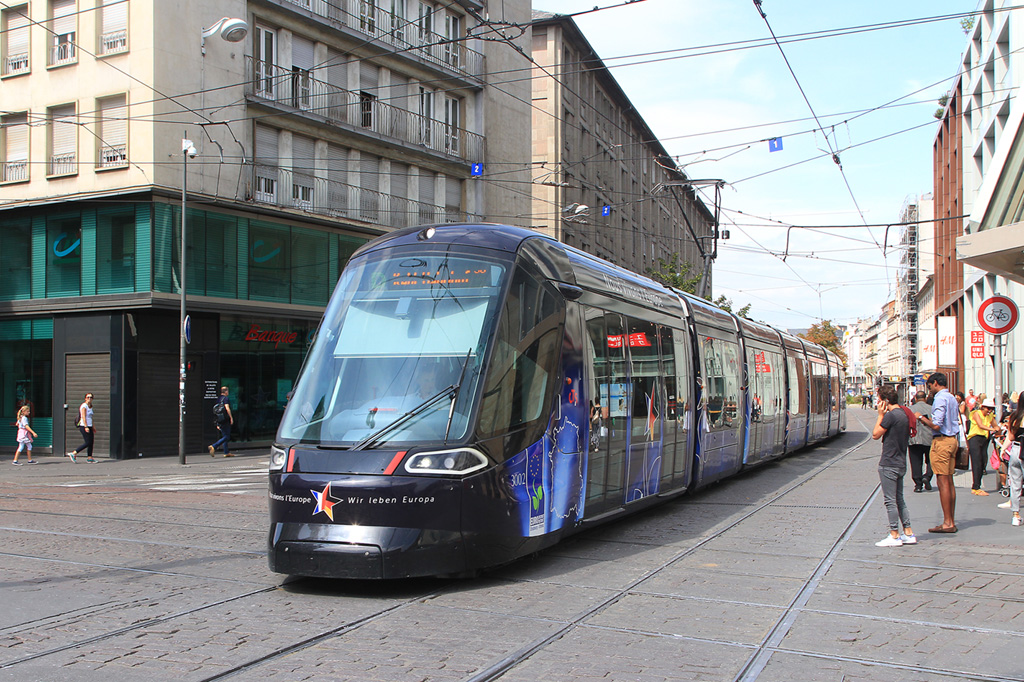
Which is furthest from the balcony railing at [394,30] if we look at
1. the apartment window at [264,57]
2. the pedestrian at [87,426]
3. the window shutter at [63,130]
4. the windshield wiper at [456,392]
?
the windshield wiper at [456,392]

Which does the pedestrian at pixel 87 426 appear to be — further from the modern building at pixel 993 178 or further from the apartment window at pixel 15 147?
the modern building at pixel 993 178

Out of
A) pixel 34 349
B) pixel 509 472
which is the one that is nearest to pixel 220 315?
pixel 34 349

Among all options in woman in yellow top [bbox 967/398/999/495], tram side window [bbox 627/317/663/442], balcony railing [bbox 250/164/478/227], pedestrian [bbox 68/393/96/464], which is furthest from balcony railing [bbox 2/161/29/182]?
woman in yellow top [bbox 967/398/999/495]

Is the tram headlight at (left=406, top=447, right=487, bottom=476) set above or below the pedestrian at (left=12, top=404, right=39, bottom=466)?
above

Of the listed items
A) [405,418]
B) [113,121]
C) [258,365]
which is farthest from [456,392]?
[258,365]

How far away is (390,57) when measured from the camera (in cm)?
3086

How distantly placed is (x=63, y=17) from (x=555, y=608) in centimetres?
2493

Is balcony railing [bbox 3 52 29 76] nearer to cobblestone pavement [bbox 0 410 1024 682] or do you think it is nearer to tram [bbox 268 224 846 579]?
cobblestone pavement [bbox 0 410 1024 682]

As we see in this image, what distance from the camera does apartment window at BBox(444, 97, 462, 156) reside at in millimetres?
33875

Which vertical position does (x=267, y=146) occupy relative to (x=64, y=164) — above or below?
above

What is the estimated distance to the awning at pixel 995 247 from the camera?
44.9 ft

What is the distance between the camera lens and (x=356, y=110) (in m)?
29.9

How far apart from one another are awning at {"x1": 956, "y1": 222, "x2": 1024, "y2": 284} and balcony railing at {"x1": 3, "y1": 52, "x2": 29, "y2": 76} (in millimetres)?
23994

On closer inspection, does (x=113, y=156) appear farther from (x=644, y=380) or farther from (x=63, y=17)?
(x=644, y=380)
